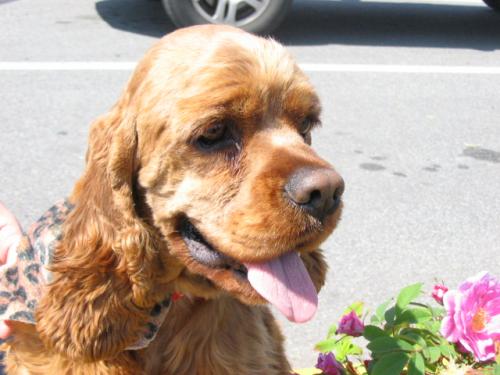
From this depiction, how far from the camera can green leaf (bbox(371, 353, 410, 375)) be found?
2.15m

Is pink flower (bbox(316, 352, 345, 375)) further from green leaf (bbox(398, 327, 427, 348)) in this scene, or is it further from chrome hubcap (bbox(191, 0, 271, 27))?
chrome hubcap (bbox(191, 0, 271, 27))

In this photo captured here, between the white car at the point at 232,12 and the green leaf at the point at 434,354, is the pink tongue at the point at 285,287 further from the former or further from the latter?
the white car at the point at 232,12

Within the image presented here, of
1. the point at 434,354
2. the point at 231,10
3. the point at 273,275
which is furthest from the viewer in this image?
the point at 231,10

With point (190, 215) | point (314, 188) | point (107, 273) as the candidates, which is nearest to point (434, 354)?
point (314, 188)

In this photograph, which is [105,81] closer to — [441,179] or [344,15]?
[441,179]

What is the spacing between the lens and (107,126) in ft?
7.54

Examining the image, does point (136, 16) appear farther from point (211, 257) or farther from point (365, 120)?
point (211, 257)

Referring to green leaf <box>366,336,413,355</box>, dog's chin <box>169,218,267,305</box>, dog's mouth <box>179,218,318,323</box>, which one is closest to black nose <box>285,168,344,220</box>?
dog's mouth <box>179,218,318,323</box>

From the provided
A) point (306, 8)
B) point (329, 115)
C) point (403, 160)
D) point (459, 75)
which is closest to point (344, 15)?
point (306, 8)

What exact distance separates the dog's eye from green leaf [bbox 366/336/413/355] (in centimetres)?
75

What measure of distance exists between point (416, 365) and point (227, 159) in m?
0.82

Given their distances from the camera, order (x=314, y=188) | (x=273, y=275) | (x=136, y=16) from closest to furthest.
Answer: (x=314, y=188) → (x=273, y=275) → (x=136, y=16)

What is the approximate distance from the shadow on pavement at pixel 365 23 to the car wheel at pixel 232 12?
43 cm

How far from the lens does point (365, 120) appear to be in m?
5.85
